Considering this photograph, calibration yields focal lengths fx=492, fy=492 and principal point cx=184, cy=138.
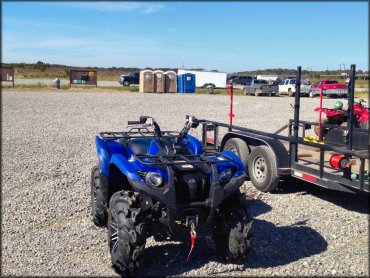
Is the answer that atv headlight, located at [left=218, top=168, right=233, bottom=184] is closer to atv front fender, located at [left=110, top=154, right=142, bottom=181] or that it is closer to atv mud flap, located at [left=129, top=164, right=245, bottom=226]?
atv mud flap, located at [left=129, top=164, right=245, bottom=226]

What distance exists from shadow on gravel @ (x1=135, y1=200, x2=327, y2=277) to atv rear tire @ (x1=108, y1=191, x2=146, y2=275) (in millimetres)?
291

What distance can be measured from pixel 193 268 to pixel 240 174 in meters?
1.06

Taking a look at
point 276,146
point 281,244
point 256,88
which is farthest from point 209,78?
point 281,244

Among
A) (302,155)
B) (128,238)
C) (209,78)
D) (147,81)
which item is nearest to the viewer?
(128,238)

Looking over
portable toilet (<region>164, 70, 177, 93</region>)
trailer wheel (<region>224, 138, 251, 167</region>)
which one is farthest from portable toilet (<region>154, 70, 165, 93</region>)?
trailer wheel (<region>224, 138, 251, 167</region>)

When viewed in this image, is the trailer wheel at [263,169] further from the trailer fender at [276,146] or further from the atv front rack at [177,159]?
the atv front rack at [177,159]

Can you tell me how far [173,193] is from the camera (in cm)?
449

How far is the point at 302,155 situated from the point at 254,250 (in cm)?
273

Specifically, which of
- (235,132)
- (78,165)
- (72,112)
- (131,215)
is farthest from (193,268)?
(72,112)

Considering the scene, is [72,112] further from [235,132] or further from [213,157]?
[213,157]

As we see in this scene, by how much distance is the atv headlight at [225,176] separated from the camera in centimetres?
478

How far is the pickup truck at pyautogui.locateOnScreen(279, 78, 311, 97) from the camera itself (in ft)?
133

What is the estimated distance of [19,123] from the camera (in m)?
17.2

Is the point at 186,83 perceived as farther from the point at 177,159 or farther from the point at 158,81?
the point at 177,159
